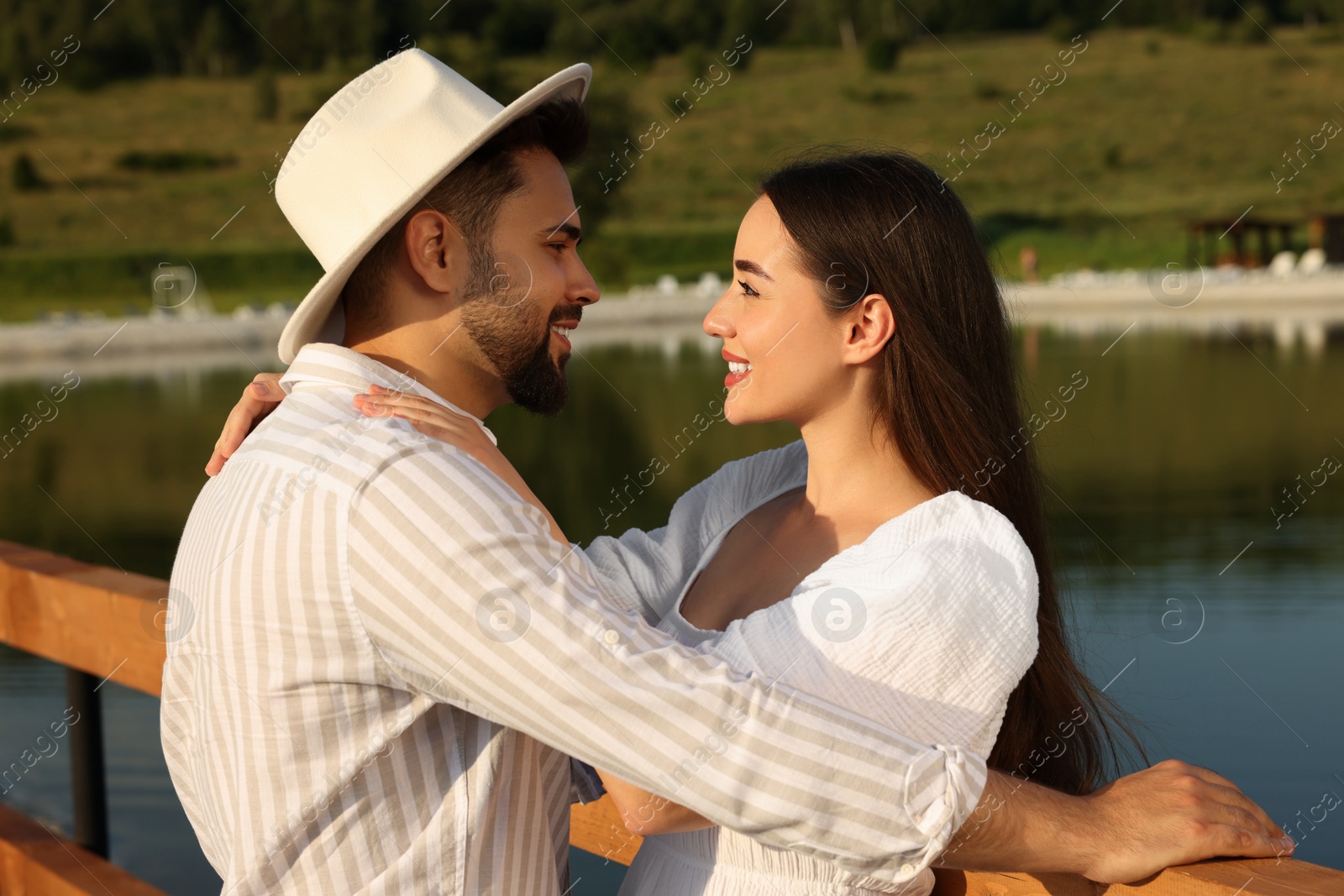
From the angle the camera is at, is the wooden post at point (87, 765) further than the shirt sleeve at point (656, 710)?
Yes

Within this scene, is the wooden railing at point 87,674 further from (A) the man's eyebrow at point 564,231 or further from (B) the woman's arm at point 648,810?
(A) the man's eyebrow at point 564,231

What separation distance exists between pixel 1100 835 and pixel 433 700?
0.65 meters

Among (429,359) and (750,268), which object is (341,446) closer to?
(429,359)

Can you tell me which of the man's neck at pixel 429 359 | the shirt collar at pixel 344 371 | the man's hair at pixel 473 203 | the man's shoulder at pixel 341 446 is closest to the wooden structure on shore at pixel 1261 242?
the man's hair at pixel 473 203

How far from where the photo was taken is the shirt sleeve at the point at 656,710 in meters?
1.24

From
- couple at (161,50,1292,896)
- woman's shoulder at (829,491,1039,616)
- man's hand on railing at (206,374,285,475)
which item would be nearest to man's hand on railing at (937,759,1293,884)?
couple at (161,50,1292,896)

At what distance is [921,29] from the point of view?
69062 mm

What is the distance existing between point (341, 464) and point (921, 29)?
235 feet

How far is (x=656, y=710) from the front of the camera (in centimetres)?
125

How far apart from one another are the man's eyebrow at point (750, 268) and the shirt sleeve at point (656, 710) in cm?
87

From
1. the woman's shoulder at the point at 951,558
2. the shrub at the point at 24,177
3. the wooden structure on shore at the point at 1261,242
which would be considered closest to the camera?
the woman's shoulder at the point at 951,558

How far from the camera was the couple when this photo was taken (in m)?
1.26

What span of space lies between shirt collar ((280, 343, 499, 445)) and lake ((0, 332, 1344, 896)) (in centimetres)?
146

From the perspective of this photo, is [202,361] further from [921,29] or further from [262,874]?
[921,29]
